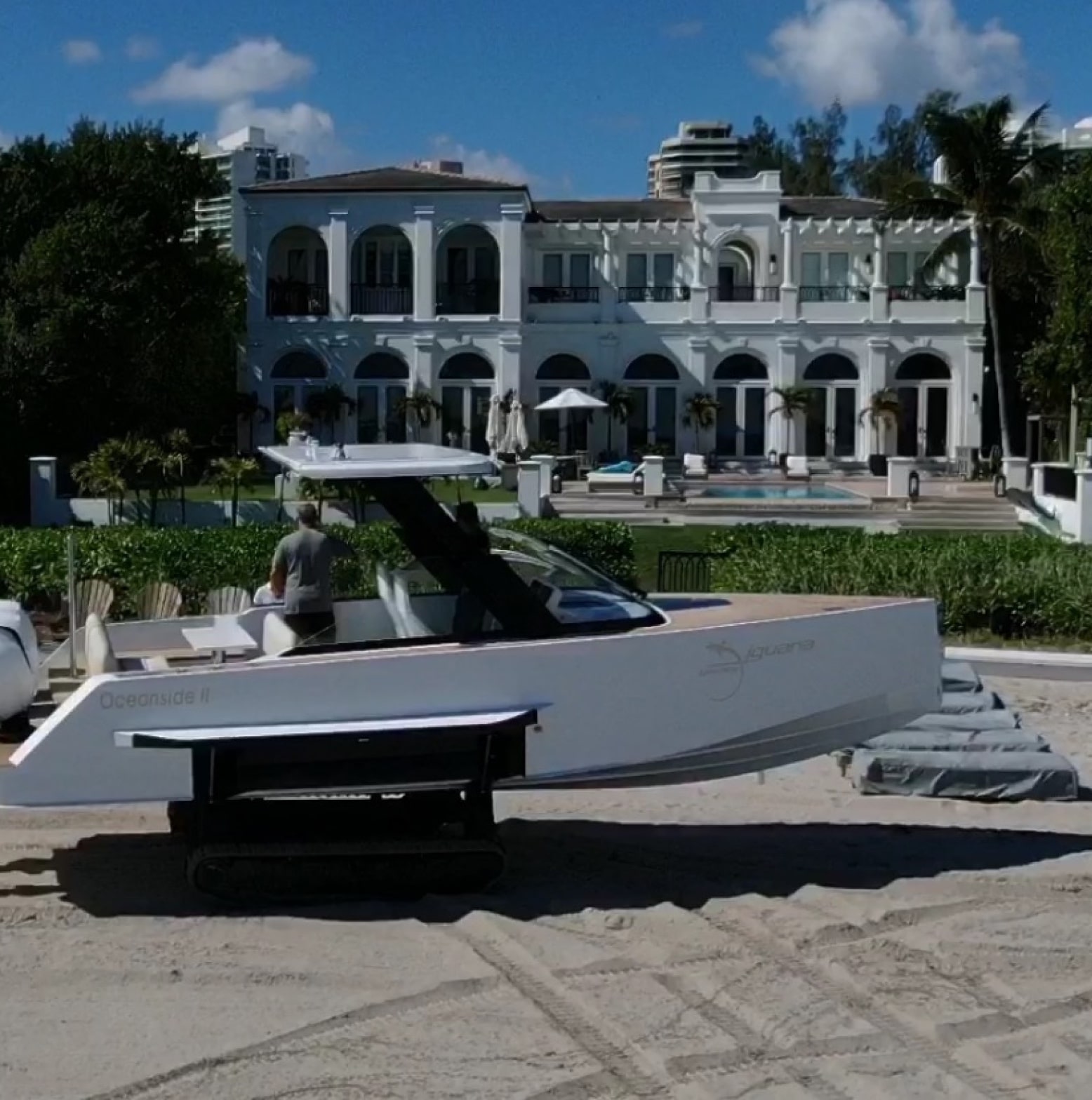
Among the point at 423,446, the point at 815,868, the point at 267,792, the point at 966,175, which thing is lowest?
the point at 815,868

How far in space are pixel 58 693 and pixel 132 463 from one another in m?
15.8

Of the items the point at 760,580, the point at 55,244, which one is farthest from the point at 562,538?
the point at 55,244

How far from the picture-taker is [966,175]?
39.3 m

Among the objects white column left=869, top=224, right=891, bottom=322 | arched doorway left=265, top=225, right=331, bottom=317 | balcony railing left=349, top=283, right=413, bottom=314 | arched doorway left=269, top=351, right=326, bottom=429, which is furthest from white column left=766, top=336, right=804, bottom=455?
Result: arched doorway left=265, top=225, right=331, bottom=317

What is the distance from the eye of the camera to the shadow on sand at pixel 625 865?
7348 millimetres

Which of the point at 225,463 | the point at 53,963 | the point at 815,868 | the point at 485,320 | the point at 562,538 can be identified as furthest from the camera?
the point at 485,320

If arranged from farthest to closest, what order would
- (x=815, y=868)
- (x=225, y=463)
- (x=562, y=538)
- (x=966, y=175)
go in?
1. (x=966, y=175)
2. (x=225, y=463)
3. (x=562, y=538)
4. (x=815, y=868)

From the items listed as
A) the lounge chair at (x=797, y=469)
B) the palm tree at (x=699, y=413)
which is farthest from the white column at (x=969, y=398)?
the palm tree at (x=699, y=413)

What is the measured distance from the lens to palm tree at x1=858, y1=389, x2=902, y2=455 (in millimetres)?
41094

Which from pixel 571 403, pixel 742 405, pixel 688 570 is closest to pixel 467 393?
pixel 571 403

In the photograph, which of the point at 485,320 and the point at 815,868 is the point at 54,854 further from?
the point at 485,320

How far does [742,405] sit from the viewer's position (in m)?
42.2

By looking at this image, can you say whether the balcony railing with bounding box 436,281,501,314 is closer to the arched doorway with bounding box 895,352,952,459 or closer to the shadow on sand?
the arched doorway with bounding box 895,352,952,459

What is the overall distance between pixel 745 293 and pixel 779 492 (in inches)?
390
